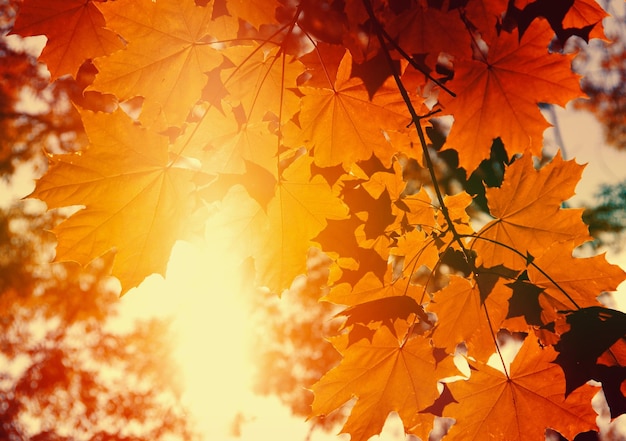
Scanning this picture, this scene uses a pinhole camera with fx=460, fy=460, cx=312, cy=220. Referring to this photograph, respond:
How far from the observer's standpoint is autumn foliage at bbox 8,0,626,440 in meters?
1.35

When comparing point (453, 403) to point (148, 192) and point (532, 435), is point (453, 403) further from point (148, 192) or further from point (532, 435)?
point (148, 192)

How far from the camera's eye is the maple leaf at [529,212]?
66.4 inches

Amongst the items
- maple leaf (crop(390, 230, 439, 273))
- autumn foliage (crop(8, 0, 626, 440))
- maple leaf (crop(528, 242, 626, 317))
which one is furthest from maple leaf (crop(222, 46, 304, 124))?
maple leaf (crop(528, 242, 626, 317))

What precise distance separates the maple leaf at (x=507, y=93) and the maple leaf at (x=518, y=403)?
0.66m

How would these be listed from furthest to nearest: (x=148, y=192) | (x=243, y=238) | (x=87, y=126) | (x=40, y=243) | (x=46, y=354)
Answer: (x=46, y=354), (x=40, y=243), (x=243, y=238), (x=148, y=192), (x=87, y=126)

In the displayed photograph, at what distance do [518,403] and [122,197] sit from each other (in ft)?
4.74

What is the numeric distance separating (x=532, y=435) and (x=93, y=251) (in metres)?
1.53

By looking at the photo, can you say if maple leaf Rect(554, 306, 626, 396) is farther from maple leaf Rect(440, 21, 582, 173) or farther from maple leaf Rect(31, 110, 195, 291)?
maple leaf Rect(31, 110, 195, 291)

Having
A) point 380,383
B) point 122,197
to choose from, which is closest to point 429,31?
point 122,197

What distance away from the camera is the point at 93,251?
1.41 metres

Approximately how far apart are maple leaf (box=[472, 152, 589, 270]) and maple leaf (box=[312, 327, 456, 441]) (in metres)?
0.47

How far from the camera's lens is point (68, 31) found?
1.55m

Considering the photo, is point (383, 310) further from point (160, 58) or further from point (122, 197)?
point (160, 58)

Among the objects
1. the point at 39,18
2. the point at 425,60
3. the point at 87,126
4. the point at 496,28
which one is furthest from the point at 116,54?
the point at 496,28
